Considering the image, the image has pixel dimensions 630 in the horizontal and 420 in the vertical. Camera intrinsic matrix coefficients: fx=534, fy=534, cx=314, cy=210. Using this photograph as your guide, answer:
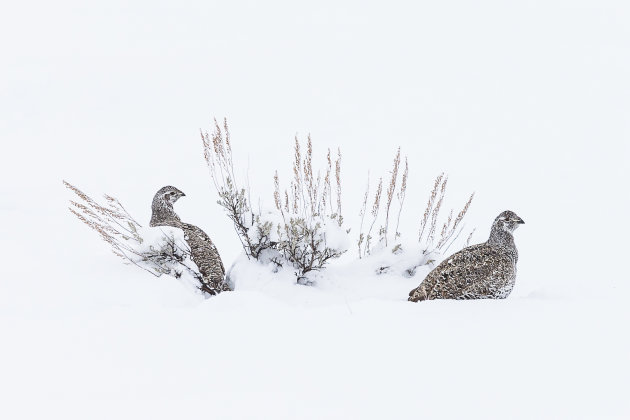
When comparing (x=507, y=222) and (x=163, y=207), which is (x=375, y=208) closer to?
(x=507, y=222)

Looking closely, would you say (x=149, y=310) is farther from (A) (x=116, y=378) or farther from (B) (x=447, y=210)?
(B) (x=447, y=210)

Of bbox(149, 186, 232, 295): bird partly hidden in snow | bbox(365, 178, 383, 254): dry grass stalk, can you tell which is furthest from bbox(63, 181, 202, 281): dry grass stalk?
bbox(365, 178, 383, 254): dry grass stalk

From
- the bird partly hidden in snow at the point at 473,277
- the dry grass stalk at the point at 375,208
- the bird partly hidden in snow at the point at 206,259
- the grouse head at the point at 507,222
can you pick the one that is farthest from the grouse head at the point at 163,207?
the grouse head at the point at 507,222

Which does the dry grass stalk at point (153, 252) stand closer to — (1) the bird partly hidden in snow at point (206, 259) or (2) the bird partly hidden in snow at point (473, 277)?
(1) the bird partly hidden in snow at point (206, 259)

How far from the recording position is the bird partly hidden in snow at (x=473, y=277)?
13.8 feet

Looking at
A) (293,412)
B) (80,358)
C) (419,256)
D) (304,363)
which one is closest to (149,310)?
(80,358)

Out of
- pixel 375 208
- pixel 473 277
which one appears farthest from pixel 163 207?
pixel 473 277

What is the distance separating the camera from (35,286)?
397 cm

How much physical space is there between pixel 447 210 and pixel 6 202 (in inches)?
380

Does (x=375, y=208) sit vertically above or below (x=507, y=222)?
above

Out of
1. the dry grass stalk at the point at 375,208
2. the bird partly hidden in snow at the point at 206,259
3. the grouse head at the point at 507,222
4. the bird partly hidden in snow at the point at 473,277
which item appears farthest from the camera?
the dry grass stalk at the point at 375,208

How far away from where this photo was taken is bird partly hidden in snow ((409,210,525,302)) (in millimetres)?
4207

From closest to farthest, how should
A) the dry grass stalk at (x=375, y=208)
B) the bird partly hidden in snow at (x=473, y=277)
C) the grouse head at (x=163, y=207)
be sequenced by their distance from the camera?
the bird partly hidden in snow at (x=473, y=277) < the dry grass stalk at (x=375, y=208) < the grouse head at (x=163, y=207)

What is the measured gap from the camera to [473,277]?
4.21 m
